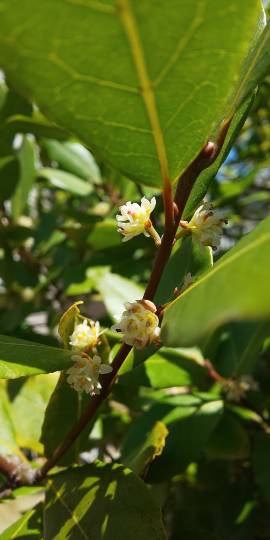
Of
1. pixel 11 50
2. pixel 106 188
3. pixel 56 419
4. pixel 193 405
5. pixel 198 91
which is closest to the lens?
pixel 11 50

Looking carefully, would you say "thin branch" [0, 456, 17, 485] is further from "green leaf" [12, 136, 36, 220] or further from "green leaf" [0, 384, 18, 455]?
"green leaf" [12, 136, 36, 220]

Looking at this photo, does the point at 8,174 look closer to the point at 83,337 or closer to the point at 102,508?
the point at 83,337

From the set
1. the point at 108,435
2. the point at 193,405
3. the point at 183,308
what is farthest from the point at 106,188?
the point at 183,308

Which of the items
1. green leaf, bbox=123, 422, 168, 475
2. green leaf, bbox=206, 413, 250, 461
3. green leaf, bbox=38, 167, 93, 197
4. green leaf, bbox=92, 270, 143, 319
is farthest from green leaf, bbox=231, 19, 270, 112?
green leaf, bbox=38, 167, 93, 197

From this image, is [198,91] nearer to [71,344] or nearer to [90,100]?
[90,100]

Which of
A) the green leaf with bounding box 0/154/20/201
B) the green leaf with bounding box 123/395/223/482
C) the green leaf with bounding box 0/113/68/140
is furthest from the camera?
the green leaf with bounding box 0/154/20/201

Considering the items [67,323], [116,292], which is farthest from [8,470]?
[116,292]
